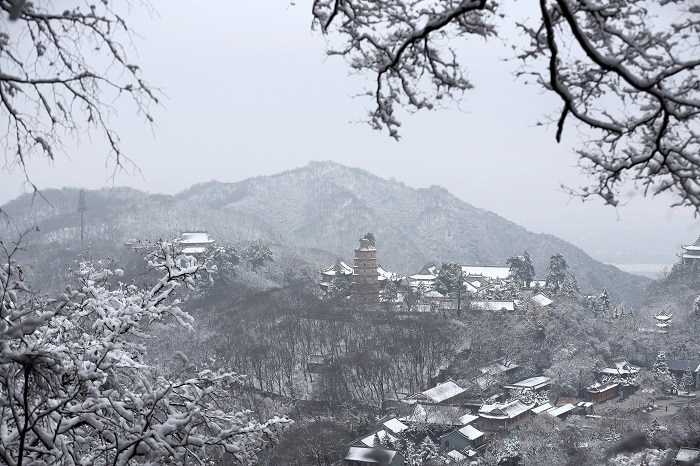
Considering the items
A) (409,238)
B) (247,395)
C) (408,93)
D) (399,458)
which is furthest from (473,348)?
(409,238)

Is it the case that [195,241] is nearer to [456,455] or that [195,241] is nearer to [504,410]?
[504,410]

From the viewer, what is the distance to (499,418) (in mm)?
17453

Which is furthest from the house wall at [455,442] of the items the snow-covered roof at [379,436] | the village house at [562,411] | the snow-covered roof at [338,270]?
the snow-covered roof at [338,270]

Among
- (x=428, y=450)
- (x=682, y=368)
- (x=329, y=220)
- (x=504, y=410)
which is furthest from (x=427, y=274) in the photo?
A: (x=329, y=220)

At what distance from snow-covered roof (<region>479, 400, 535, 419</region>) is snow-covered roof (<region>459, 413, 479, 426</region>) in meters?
0.30

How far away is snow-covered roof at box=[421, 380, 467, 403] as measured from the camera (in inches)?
730

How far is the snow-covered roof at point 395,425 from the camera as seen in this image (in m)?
15.8

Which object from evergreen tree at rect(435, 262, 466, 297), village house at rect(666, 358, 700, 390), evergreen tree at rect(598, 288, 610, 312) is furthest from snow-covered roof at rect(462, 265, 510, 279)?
village house at rect(666, 358, 700, 390)

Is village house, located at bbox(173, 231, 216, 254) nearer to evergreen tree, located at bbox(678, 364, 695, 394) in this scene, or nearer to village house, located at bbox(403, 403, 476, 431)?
village house, located at bbox(403, 403, 476, 431)

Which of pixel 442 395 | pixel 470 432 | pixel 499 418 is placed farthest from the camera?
pixel 442 395

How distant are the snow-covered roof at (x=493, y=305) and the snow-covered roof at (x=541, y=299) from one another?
40.0 inches

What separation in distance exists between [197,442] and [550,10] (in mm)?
2134

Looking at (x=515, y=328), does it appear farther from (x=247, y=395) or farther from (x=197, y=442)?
(x=197, y=442)

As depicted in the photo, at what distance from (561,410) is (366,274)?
39.9 ft
